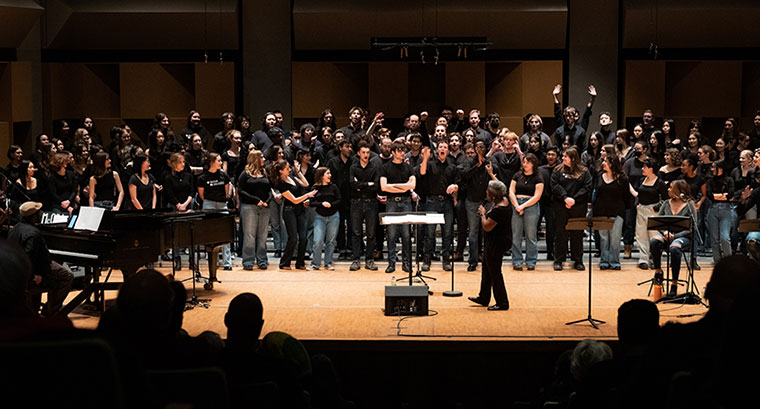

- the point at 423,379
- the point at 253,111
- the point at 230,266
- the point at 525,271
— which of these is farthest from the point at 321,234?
the point at 253,111

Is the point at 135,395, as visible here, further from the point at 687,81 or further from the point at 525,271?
the point at 687,81

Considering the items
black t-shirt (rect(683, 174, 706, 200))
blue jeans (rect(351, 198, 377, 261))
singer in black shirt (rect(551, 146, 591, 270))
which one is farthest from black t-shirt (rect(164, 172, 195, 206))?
black t-shirt (rect(683, 174, 706, 200))

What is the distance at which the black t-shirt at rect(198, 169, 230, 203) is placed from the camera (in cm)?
1145

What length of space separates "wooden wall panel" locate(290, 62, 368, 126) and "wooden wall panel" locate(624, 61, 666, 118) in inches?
193

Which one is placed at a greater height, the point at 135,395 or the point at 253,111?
the point at 253,111

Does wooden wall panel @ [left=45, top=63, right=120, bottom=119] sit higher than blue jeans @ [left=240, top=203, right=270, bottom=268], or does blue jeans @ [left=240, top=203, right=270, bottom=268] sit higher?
wooden wall panel @ [left=45, top=63, right=120, bottom=119]

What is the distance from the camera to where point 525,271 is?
37.8 ft

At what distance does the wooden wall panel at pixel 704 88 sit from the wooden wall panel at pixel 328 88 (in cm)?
586

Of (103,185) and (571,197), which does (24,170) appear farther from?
(571,197)

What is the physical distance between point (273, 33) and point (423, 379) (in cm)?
1046

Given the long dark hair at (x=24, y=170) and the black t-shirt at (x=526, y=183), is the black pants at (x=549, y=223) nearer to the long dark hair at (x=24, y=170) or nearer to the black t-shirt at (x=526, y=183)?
the black t-shirt at (x=526, y=183)

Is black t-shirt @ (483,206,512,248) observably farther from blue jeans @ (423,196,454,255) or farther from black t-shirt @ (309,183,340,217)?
black t-shirt @ (309,183,340,217)

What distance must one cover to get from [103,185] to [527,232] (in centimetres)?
546

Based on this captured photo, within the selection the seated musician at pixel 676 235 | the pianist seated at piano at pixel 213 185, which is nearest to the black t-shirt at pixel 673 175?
the seated musician at pixel 676 235
